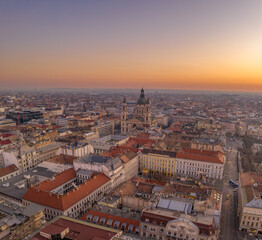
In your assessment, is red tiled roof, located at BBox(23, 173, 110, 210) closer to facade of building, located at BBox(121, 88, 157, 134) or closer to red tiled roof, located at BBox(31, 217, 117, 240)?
red tiled roof, located at BBox(31, 217, 117, 240)

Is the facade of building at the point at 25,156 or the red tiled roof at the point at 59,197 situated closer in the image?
the red tiled roof at the point at 59,197

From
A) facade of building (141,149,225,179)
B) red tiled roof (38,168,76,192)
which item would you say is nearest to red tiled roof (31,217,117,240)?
red tiled roof (38,168,76,192)

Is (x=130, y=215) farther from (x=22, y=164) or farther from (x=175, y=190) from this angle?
(x=22, y=164)

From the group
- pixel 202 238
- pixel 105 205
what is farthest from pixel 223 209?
pixel 105 205

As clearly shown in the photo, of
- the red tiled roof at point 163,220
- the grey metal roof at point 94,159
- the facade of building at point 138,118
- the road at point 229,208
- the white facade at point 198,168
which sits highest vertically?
the facade of building at point 138,118

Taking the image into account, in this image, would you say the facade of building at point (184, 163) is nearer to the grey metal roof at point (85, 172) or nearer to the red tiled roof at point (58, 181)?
the grey metal roof at point (85, 172)

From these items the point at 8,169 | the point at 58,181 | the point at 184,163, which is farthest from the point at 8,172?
the point at 184,163

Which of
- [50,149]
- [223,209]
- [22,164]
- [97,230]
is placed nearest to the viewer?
[97,230]

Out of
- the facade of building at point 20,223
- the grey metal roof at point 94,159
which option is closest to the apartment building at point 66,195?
the grey metal roof at point 94,159
